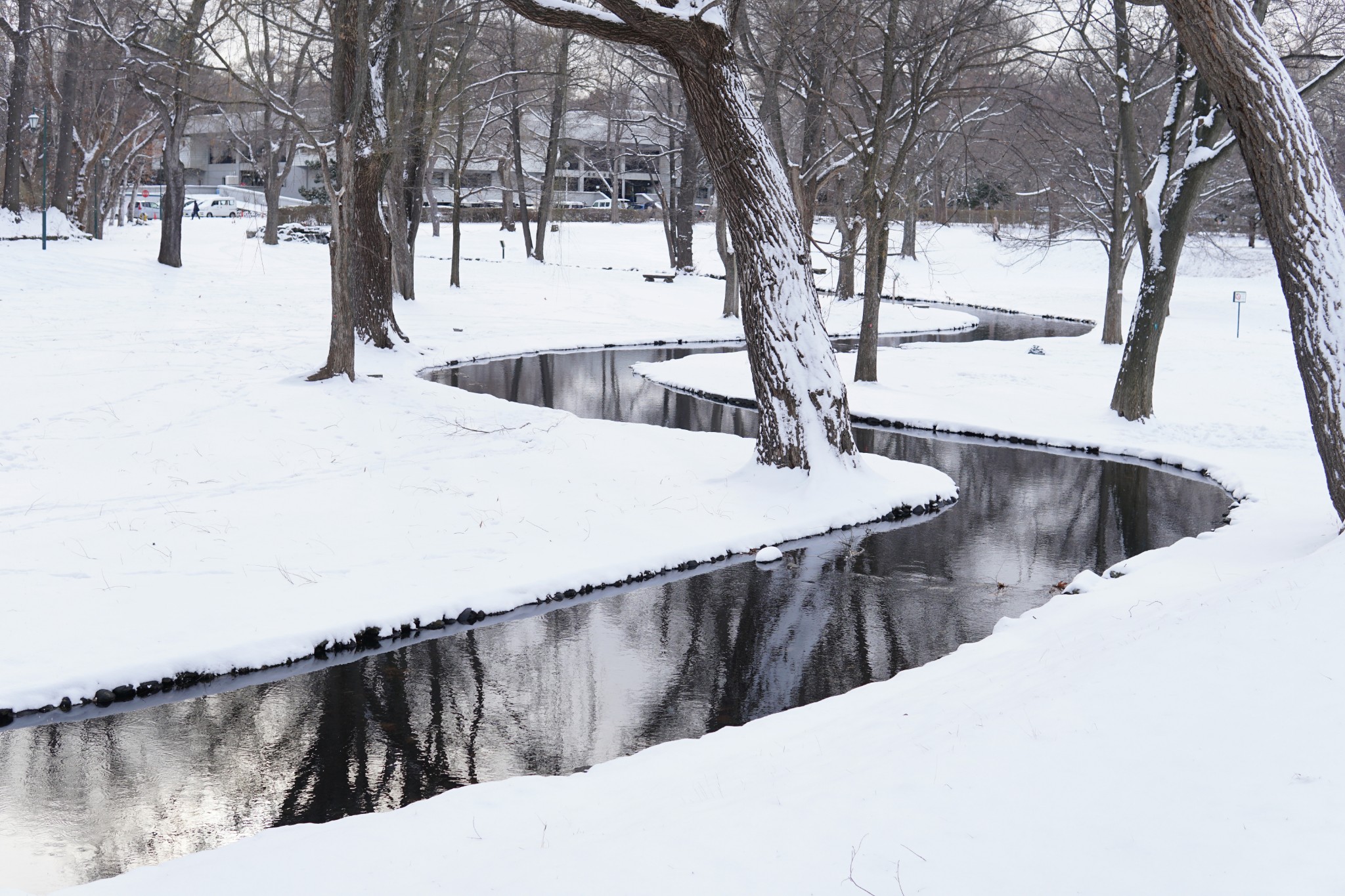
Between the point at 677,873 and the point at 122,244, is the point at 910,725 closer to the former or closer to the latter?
the point at 677,873

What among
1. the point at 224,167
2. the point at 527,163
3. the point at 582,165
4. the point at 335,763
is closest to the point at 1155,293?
the point at 335,763

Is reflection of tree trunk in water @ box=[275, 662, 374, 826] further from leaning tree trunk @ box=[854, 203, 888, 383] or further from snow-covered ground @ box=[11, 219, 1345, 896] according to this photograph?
leaning tree trunk @ box=[854, 203, 888, 383]

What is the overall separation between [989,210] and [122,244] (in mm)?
48379

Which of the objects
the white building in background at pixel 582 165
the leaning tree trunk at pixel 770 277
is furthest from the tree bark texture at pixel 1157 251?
the white building in background at pixel 582 165

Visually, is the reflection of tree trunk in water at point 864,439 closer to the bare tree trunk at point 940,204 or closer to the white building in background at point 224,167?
the bare tree trunk at point 940,204

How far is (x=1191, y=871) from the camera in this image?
385 cm

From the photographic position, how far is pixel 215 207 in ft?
213

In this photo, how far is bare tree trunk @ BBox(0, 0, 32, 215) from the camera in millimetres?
26984

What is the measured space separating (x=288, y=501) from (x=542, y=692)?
4.22 m

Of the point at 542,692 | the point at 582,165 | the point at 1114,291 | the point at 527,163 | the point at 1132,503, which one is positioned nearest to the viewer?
the point at 542,692

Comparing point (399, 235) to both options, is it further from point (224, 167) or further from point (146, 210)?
point (224, 167)

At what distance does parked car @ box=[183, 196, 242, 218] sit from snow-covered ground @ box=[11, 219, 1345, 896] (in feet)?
195

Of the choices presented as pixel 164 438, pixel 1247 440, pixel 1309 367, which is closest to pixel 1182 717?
pixel 1309 367

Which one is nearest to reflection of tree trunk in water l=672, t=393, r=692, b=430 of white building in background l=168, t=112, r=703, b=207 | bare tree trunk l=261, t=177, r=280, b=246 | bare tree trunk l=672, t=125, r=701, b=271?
bare tree trunk l=672, t=125, r=701, b=271
